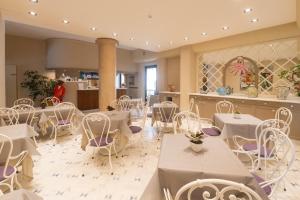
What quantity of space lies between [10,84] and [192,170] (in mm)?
8886

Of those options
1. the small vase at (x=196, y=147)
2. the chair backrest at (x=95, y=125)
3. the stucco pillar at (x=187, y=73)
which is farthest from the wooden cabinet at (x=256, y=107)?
the chair backrest at (x=95, y=125)

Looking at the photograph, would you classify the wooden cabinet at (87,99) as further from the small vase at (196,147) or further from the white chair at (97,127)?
the small vase at (196,147)

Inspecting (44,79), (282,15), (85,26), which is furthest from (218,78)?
(44,79)

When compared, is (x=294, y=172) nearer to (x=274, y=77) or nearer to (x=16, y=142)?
(x=274, y=77)

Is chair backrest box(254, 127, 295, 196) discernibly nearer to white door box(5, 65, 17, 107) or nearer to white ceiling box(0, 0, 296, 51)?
white ceiling box(0, 0, 296, 51)

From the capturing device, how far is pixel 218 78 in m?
6.71

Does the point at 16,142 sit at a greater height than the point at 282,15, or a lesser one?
lesser

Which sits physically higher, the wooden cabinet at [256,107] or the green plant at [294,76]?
the green plant at [294,76]

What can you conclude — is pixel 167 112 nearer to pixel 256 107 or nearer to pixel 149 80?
pixel 256 107

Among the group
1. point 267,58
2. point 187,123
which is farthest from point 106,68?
point 267,58

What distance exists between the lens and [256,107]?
505cm

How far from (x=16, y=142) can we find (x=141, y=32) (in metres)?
4.14

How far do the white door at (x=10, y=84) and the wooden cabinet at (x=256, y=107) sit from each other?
7158 millimetres

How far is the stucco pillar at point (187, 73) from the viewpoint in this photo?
702 cm
